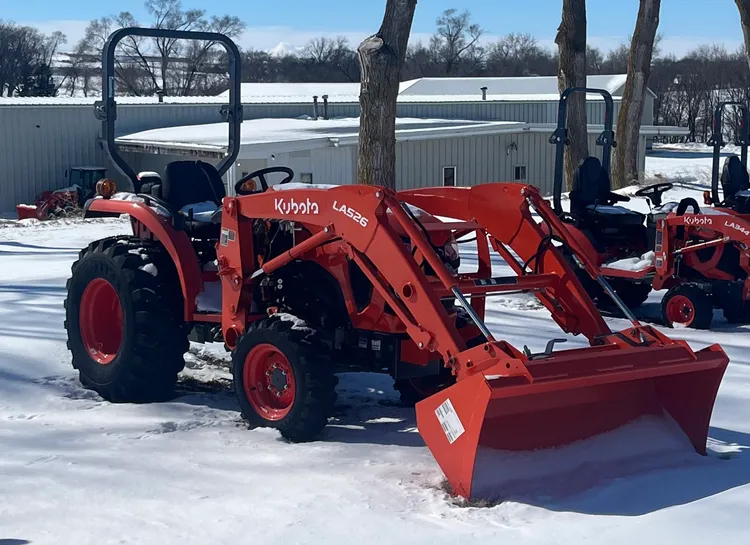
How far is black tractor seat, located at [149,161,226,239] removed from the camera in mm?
6754

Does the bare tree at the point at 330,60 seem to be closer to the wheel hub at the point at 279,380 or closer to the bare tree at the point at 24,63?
the bare tree at the point at 24,63

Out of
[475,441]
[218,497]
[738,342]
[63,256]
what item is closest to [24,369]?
[218,497]

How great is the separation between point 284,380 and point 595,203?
6.22 m

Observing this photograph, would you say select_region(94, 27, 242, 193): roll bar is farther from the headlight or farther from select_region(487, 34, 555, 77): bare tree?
select_region(487, 34, 555, 77): bare tree

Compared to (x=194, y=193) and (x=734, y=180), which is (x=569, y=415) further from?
(x=734, y=180)

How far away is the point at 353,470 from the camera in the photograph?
504 centimetres

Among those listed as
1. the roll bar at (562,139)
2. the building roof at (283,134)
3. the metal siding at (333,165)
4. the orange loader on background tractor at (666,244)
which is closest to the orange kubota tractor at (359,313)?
the orange loader on background tractor at (666,244)

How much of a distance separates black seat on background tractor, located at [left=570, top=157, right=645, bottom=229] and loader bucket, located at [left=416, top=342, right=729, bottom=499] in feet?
18.7

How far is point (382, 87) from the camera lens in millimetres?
11898

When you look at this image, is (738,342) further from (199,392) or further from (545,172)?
(545,172)

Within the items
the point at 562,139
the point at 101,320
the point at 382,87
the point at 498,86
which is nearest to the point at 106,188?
the point at 101,320

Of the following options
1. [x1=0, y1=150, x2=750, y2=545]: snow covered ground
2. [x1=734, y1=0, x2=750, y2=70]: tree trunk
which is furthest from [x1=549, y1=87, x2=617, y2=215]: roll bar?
[x1=734, y1=0, x2=750, y2=70]: tree trunk

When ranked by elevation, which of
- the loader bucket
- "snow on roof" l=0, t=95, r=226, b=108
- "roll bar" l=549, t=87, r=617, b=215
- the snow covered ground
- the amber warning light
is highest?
"snow on roof" l=0, t=95, r=226, b=108

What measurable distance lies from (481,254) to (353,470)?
70.8 inches
